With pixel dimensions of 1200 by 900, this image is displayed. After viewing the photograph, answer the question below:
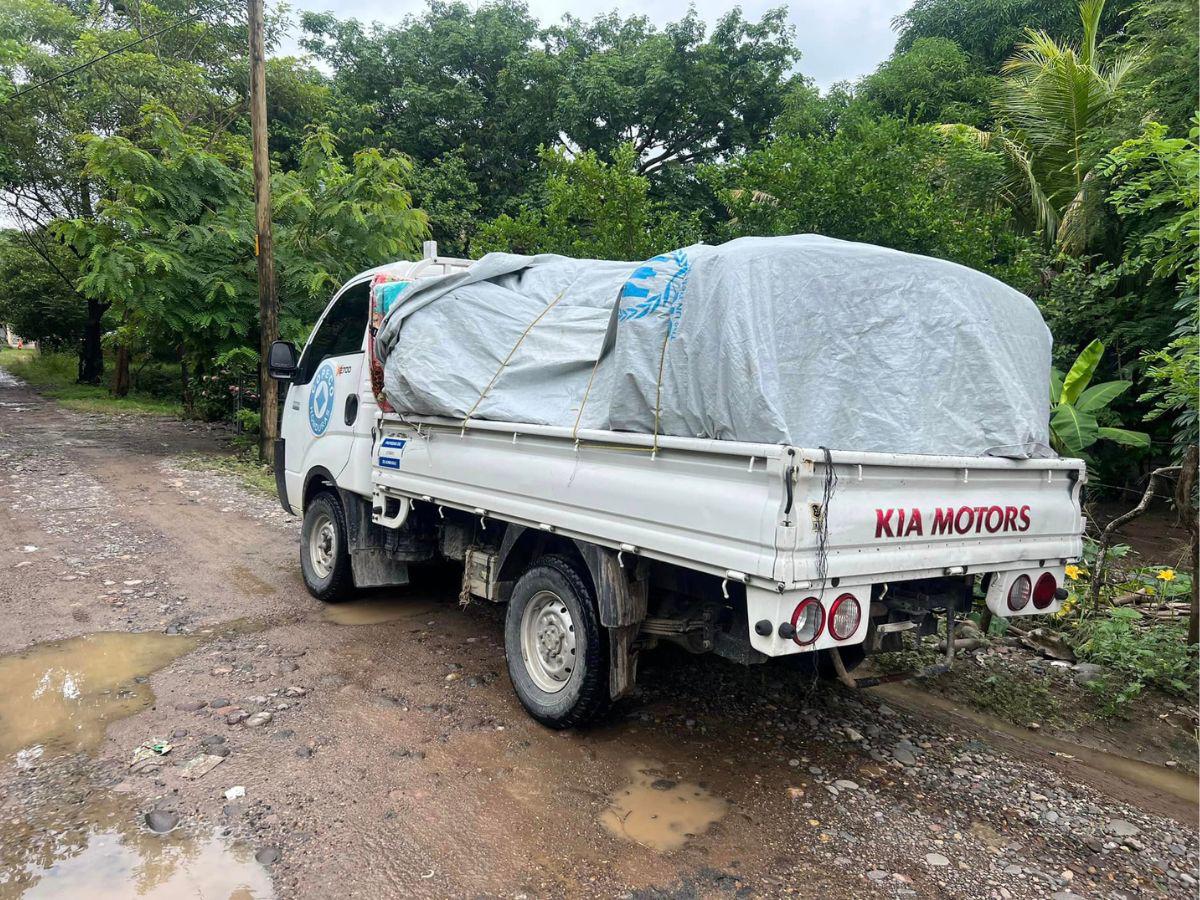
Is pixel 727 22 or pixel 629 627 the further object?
pixel 727 22

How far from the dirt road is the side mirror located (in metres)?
1.86

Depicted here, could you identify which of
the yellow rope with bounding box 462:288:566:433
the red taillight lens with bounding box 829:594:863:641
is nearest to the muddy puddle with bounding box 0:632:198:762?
the yellow rope with bounding box 462:288:566:433

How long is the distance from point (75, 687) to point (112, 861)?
186 centimetres

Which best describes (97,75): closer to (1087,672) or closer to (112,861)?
(112,861)

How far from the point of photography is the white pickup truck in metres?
3.00

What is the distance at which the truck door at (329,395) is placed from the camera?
224 inches

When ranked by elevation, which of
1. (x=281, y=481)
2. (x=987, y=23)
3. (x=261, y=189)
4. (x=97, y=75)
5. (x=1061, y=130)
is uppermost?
(x=987, y=23)

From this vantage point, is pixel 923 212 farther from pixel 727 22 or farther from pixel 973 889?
pixel 727 22

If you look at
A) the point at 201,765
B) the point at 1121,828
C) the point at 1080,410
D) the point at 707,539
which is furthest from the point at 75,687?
the point at 1080,410

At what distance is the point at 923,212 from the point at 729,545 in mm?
6758

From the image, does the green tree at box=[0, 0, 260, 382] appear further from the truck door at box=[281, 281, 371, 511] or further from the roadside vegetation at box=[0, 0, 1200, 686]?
the truck door at box=[281, 281, 371, 511]

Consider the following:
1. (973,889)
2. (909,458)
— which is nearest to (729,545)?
(909,458)

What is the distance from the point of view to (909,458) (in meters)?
3.22

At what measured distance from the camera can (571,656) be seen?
399cm
